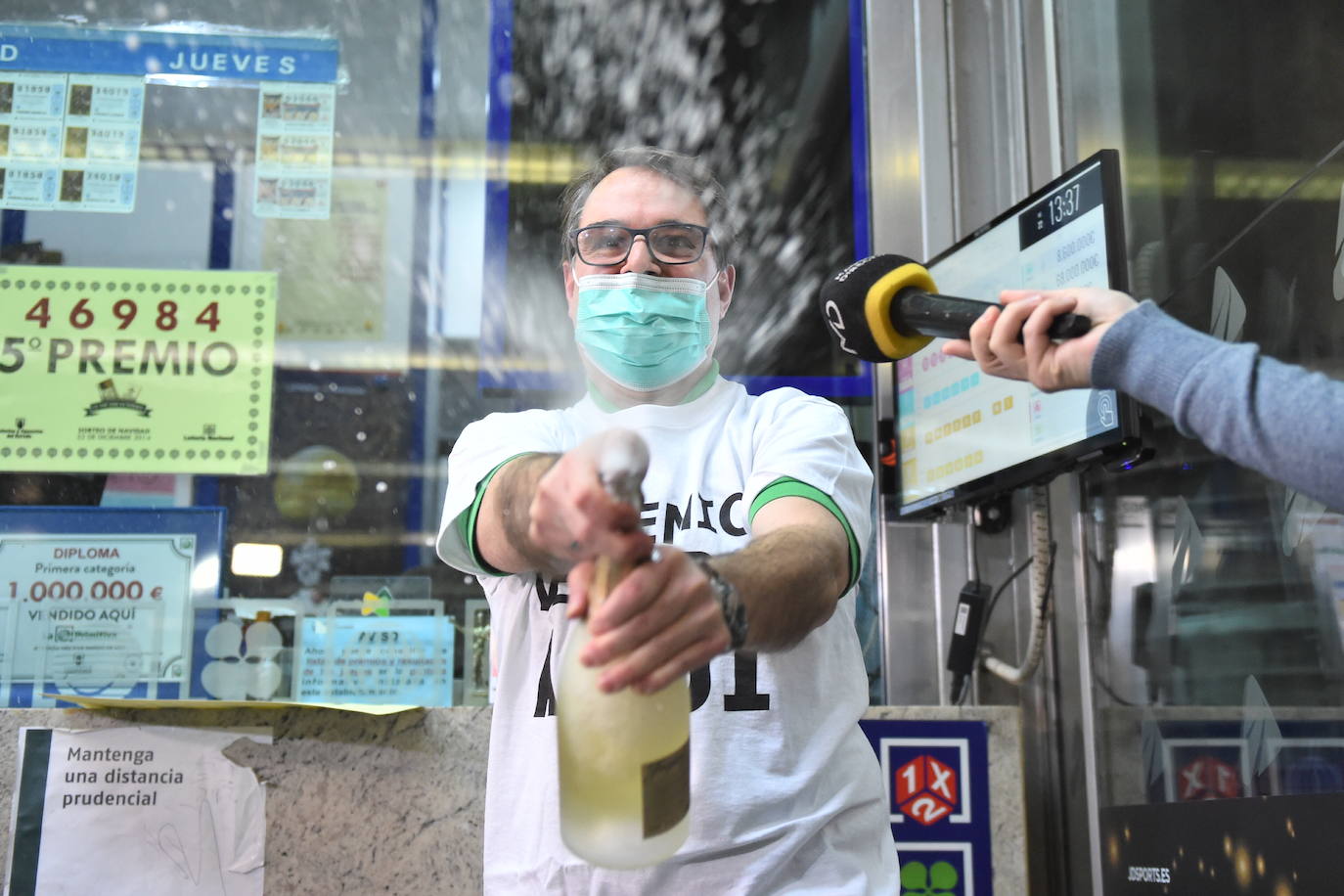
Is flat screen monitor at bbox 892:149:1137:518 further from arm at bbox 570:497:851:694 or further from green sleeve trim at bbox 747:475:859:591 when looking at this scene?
arm at bbox 570:497:851:694

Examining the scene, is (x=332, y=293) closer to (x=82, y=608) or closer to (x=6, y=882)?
(x=82, y=608)

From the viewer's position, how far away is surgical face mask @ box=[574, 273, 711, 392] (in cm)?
160

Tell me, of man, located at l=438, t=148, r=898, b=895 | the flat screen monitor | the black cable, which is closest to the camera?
man, located at l=438, t=148, r=898, b=895

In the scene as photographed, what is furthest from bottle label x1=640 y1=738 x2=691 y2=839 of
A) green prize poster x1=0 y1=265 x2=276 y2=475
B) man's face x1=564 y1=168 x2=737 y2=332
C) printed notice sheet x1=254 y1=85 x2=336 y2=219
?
printed notice sheet x1=254 y1=85 x2=336 y2=219

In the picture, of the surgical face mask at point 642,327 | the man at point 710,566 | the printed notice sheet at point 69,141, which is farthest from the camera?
the printed notice sheet at point 69,141

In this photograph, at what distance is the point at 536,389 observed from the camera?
2.63m

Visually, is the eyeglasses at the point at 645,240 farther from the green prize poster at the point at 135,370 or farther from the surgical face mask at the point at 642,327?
the green prize poster at the point at 135,370

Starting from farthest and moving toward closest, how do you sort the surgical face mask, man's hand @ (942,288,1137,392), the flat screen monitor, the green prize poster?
the green prize poster
the flat screen monitor
the surgical face mask
man's hand @ (942,288,1137,392)

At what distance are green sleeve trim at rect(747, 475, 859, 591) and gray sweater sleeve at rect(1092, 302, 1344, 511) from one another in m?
0.34

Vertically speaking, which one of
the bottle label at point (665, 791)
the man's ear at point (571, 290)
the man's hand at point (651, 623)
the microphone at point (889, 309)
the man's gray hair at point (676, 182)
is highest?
the man's gray hair at point (676, 182)

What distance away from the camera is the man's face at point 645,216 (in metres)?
1.64

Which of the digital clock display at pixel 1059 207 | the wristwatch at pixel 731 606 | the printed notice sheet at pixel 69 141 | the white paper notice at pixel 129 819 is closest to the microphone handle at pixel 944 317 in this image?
the wristwatch at pixel 731 606

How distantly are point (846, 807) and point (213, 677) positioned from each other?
5.02 ft

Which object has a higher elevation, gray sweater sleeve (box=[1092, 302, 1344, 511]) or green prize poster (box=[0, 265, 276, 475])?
green prize poster (box=[0, 265, 276, 475])
